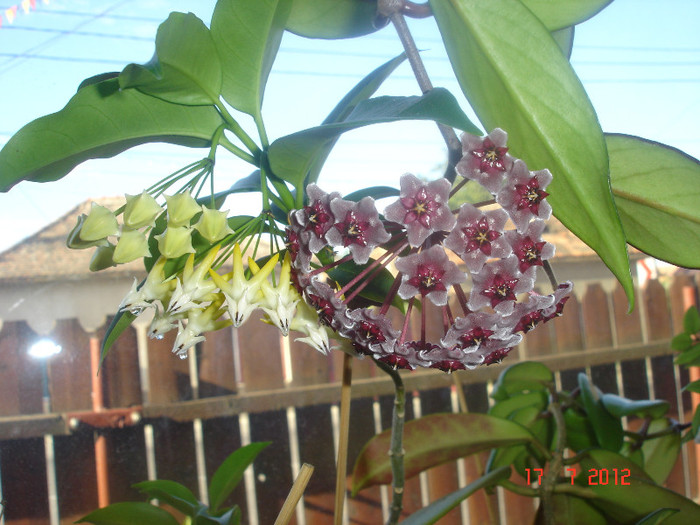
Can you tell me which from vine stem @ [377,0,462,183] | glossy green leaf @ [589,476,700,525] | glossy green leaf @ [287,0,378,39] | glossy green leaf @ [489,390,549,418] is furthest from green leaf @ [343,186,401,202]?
glossy green leaf @ [489,390,549,418]

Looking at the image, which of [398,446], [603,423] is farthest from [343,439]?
[603,423]

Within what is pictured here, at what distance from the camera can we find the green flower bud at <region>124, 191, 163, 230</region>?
0.40m

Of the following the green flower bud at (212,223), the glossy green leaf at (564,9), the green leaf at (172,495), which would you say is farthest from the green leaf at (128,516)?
the glossy green leaf at (564,9)

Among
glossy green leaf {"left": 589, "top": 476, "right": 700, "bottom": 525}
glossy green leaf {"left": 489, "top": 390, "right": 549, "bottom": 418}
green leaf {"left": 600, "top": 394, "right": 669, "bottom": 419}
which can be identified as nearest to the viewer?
glossy green leaf {"left": 589, "top": 476, "right": 700, "bottom": 525}

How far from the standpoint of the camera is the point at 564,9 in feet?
1.55

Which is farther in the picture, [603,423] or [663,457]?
[663,457]

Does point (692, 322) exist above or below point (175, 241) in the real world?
below

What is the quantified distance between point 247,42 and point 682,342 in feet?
3.49

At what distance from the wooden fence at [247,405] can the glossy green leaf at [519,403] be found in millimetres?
105

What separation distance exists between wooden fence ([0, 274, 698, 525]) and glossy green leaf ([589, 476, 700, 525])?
0.98 feet

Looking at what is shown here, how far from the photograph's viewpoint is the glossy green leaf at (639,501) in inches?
26.3

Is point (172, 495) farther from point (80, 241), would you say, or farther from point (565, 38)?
point (565, 38)

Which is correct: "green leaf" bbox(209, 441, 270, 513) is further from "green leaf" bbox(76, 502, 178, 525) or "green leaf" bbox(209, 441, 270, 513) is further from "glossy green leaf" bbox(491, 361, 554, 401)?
"glossy green leaf" bbox(491, 361, 554, 401)

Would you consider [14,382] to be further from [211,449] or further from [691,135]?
[691,135]
